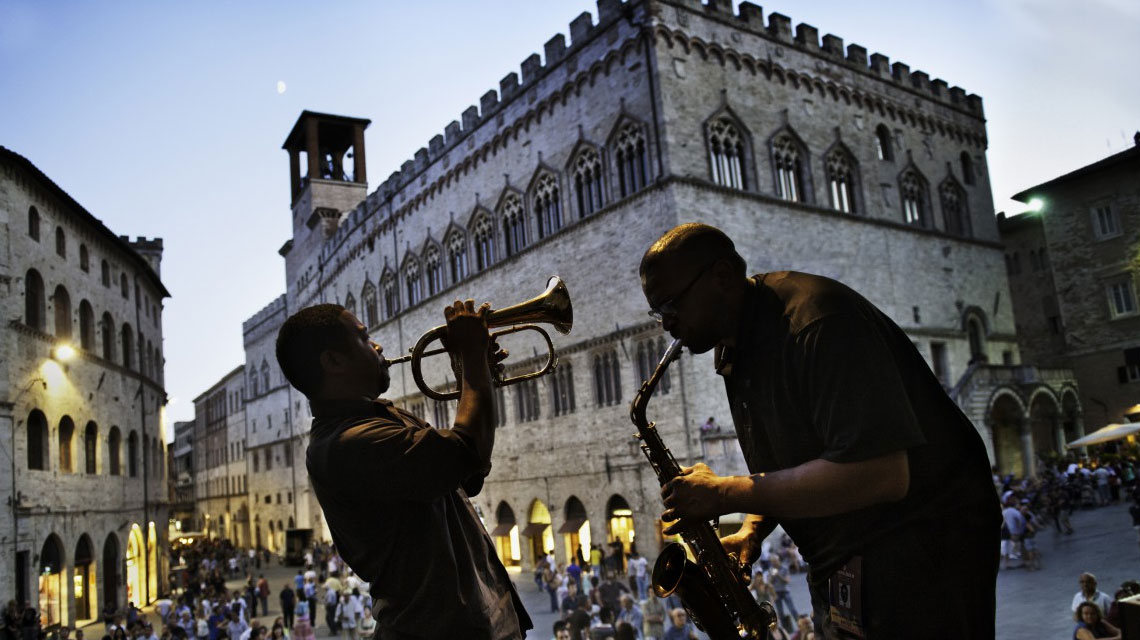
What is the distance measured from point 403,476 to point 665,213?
22947 millimetres

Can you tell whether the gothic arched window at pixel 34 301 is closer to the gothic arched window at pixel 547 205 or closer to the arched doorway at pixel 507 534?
the gothic arched window at pixel 547 205

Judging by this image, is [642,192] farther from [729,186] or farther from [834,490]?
[834,490]

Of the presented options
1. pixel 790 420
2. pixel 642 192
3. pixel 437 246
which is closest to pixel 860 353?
pixel 790 420

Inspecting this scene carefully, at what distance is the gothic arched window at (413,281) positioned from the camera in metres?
37.4

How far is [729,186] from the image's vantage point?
2670 centimetres

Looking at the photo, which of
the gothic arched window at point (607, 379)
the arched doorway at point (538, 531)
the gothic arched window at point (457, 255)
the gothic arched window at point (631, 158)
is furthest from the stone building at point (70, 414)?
the gothic arched window at point (631, 158)

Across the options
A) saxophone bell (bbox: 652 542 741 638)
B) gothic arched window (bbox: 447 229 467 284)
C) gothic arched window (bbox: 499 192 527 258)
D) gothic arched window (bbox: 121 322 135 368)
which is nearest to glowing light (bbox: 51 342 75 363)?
gothic arched window (bbox: 121 322 135 368)

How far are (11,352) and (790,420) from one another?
25.1 metres

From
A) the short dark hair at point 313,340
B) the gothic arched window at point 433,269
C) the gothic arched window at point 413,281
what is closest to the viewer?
the short dark hair at point 313,340

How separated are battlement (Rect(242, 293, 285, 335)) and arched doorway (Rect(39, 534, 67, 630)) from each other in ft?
113

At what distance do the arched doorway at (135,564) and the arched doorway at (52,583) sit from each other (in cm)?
A: 592

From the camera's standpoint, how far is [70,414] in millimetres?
25797

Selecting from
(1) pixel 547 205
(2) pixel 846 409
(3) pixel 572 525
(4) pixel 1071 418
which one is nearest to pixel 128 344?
(1) pixel 547 205

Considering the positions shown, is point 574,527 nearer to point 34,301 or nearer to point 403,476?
point 34,301
